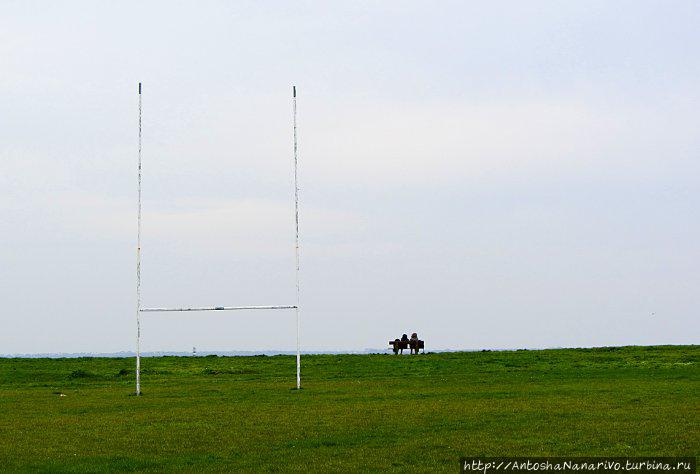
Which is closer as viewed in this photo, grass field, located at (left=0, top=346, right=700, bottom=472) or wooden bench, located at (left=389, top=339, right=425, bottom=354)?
grass field, located at (left=0, top=346, right=700, bottom=472)

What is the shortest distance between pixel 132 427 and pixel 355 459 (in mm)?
7532

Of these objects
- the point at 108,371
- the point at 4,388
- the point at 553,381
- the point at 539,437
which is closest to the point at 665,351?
the point at 553,381

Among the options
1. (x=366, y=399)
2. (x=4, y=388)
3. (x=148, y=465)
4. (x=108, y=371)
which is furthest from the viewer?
(x=108, y=371)

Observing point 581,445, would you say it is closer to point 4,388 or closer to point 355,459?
point 355,459

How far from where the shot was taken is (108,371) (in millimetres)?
47031

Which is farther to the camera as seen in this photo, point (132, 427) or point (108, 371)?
point (108, 371)

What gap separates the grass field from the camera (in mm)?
15703

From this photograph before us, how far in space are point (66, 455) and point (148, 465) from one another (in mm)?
2185

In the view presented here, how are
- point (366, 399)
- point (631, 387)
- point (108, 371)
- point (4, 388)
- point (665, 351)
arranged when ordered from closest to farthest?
1. point (366, 399)
2. point (631, 387)
3. point (4, 388)
4. point (108, 371)
5. point (665, 351)

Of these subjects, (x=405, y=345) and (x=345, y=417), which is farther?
(x=405, y=345)

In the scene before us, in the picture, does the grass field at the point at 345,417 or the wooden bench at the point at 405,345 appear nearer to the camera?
the grass field at the point at 345,417

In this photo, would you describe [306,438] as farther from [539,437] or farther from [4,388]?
[4,388]

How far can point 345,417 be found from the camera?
22109mm

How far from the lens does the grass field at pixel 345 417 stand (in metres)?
15.7
